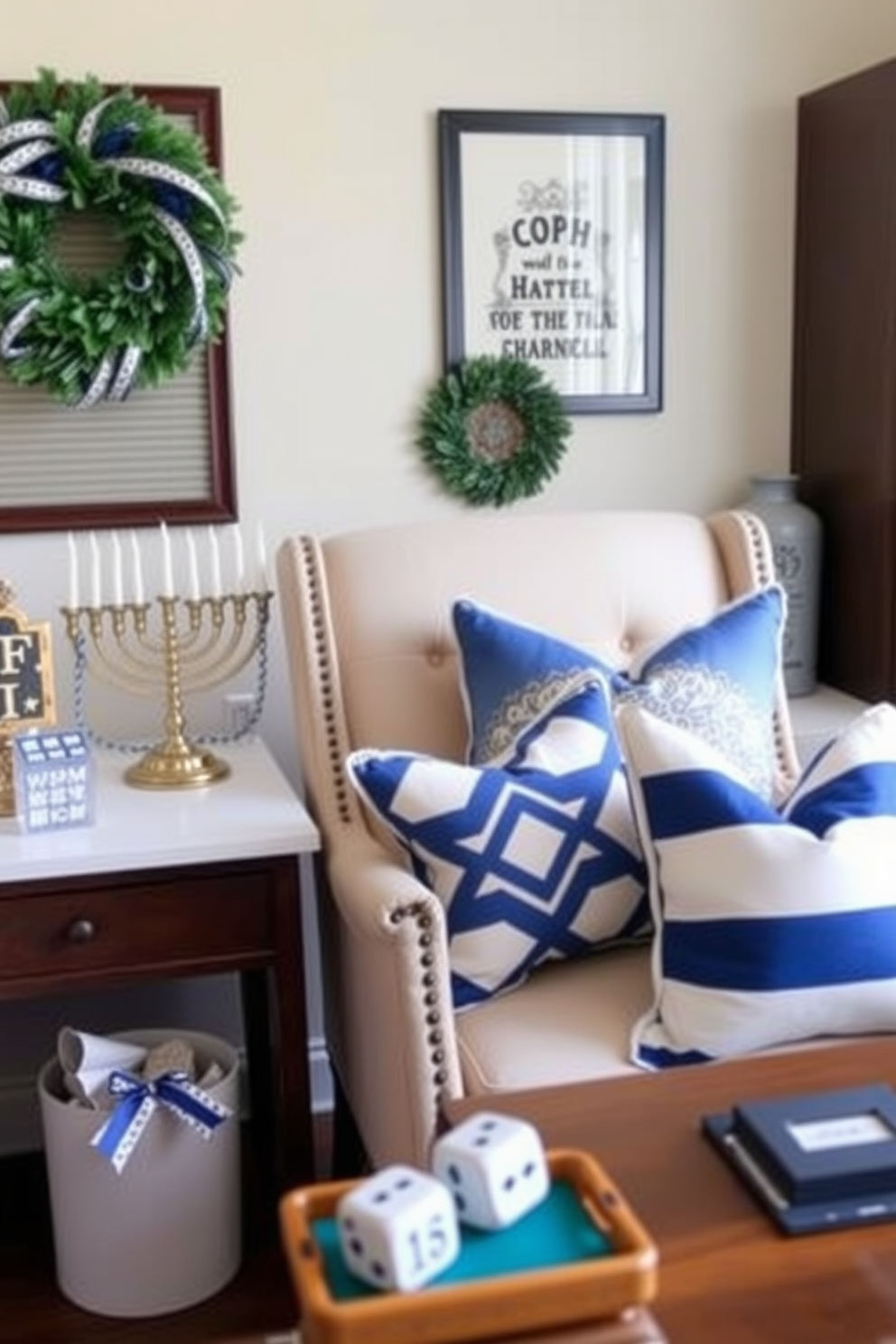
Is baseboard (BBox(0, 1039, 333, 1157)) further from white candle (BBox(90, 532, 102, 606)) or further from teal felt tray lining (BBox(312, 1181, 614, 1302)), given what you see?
teal felt tray lining (BBox(312, 1181, 614, 1302))

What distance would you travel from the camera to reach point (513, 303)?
2.46 metres

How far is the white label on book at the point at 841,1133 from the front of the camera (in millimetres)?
1162

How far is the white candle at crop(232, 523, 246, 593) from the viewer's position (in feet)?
7.93

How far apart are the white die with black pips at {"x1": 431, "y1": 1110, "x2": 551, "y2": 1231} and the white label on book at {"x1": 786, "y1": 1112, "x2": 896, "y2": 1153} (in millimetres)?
307

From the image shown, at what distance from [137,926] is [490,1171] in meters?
1.03

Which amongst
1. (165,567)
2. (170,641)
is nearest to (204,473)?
(165,567)

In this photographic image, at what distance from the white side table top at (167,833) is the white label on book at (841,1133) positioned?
85cm

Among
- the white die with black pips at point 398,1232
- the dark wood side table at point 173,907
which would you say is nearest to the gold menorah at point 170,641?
the dark wood side table at point 173,907

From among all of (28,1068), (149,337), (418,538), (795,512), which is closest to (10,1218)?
(28,1068)

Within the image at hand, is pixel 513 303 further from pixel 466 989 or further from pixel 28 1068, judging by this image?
pixel 28 1068

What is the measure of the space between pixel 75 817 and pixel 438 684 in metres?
0.54

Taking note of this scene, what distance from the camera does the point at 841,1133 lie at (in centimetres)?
118

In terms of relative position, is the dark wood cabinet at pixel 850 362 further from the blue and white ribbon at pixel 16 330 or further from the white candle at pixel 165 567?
the blue and white ribbon at pixel 16 330

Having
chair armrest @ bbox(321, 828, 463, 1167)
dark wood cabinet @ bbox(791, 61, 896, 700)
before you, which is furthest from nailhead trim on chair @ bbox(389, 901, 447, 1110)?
dark wood cabinet @ bbox(791, 61, 896, 700)
